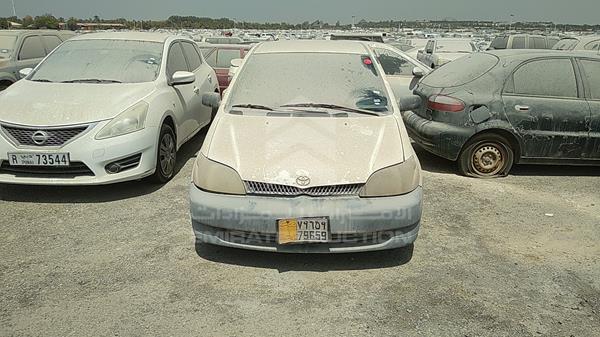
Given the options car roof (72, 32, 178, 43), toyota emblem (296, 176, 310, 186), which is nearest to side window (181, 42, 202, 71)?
car roof (72, 32, 178, 43)

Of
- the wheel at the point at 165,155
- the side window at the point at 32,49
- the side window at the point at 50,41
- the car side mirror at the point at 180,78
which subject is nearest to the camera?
the wheel at the point at 165,155

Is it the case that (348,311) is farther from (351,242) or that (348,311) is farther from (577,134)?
(577,134)

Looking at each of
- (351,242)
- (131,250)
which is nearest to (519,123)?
(351,242)

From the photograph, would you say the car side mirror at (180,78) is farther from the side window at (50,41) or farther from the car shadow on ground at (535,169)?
the side window at (50,41)

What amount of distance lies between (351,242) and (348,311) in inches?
19.0

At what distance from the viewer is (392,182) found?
10.8 ft

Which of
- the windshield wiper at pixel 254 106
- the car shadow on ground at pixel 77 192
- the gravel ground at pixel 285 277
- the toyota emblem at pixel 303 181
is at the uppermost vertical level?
the windshield wiper at pixel 254 106

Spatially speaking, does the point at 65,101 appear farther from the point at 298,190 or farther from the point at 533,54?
the point at 533,54

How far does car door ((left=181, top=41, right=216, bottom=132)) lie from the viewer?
652 centimetres

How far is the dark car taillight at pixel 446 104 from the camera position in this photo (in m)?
5.52

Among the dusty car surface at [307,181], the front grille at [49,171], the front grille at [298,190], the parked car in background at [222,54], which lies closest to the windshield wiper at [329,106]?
the dusty car surface at [307,181]

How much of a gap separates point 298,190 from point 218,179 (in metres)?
0.58

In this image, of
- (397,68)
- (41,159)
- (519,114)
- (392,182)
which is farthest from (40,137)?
(397,68)

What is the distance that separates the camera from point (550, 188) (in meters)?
5.44
